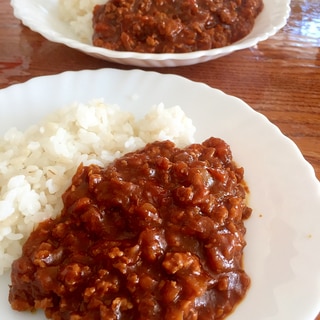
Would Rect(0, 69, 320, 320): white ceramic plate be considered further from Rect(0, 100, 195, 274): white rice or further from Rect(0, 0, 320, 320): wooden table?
Rect(0, 0, 320, 320): wooden table

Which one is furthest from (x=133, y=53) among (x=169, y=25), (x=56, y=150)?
(x=56, y=150)

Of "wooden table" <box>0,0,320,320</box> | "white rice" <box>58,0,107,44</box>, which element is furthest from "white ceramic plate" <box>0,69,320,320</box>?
"white rice" <box>58,0,107,44</box>

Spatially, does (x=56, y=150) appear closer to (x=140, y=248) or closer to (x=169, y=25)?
(x=140, y=248)

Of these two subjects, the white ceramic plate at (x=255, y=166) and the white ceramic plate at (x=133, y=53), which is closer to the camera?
the white ceramic plate at (x=255, y=166)

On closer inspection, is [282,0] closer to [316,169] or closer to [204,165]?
[316,169]

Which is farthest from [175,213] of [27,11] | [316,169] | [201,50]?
[27,11]

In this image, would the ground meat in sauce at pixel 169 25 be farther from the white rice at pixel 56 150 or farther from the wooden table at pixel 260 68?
the white rice at pixel 56 150

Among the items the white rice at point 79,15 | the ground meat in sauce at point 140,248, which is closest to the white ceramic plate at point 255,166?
the ground meat in sauce at point 140,248
